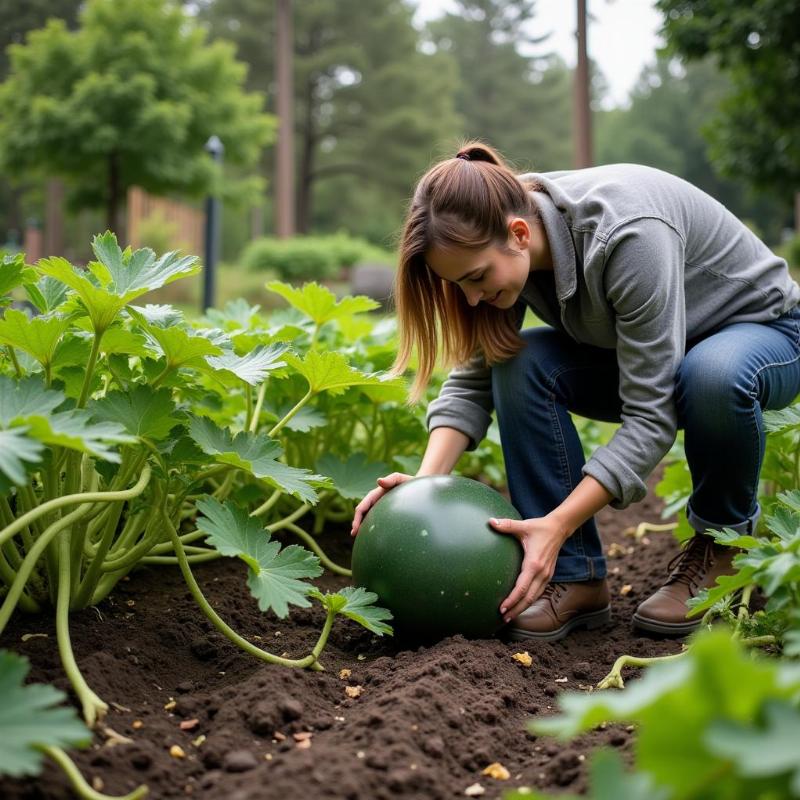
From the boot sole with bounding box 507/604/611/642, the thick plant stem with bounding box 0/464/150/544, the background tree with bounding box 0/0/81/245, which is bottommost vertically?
the boot sole with bounding box 507/604/611/642

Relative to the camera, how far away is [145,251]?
212cm

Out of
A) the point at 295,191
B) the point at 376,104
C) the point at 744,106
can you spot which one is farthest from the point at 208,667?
the point at 295,191

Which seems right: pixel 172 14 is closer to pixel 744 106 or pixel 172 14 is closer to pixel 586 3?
pixel 586 3

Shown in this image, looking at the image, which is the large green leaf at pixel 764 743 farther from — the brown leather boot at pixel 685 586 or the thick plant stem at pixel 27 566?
the brown leather boot at pixel 685 586

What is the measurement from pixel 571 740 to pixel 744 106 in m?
12.6

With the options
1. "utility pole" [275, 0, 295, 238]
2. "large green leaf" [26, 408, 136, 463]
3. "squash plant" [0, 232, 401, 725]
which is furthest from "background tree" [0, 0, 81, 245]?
"large green leaf" [26, 408, 136, 463]

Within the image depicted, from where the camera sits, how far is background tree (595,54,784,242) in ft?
140

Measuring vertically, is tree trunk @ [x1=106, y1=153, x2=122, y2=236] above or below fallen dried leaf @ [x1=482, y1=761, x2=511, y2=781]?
above

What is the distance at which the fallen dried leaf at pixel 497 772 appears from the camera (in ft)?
5.80

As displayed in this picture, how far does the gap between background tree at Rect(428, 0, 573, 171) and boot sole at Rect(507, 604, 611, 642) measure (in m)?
37.3

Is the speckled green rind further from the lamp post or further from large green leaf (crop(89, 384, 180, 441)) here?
the lamp post

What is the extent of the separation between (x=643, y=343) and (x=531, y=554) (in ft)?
1.97

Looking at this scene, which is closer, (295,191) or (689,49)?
(689,49)

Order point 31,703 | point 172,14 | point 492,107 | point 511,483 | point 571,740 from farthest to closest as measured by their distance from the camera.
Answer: point 492,107, point 172,14, point 511,483, point 571,740, point 31,703
